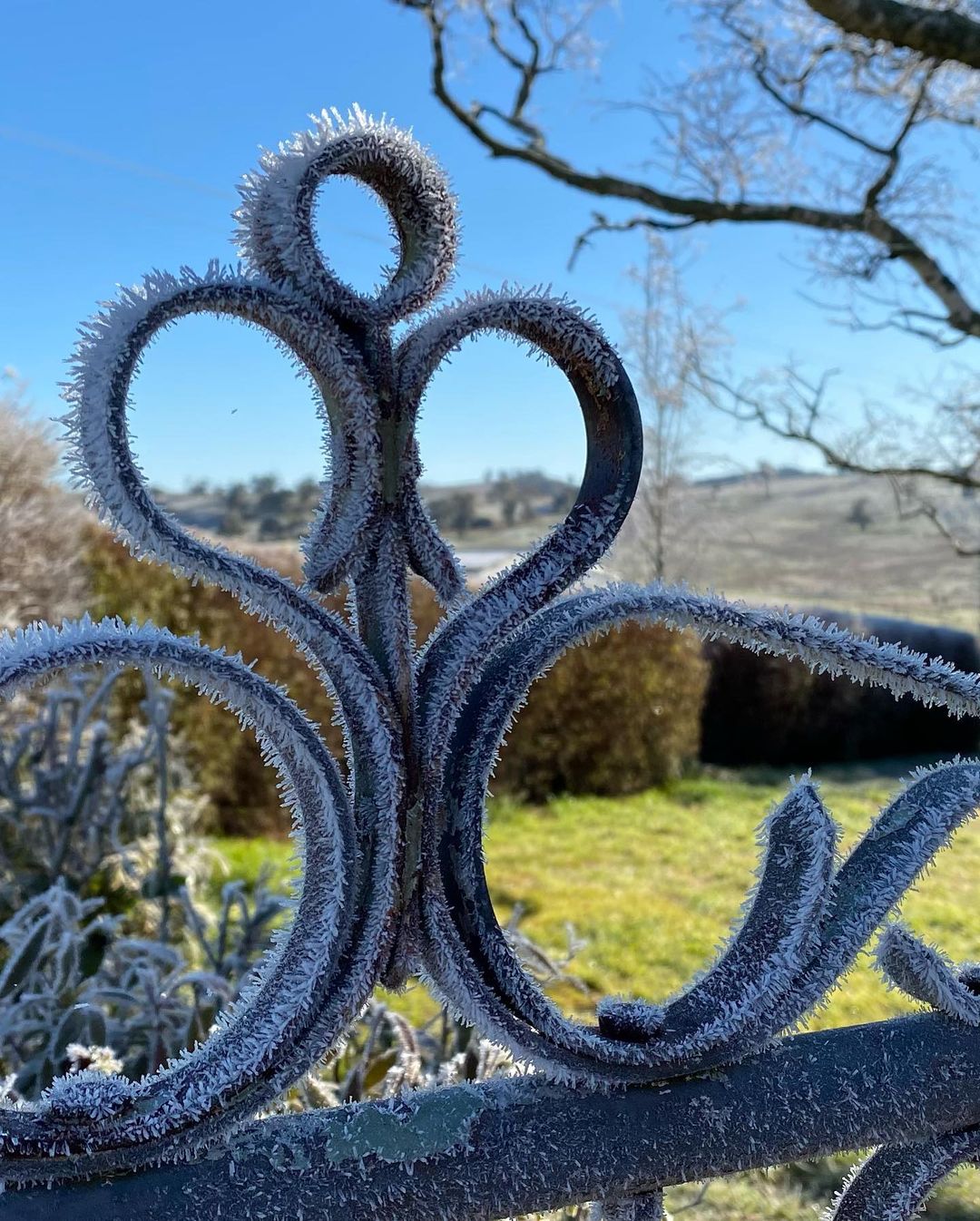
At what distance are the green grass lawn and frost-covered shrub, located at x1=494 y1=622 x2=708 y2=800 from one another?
13.3 inches

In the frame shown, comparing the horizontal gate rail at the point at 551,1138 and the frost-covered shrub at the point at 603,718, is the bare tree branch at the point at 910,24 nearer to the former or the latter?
the horizontal gate rail at the point at 551,1138

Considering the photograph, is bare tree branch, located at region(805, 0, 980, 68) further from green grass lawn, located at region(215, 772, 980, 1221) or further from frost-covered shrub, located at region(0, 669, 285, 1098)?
frost-covered shrub, located at region(0, 669, 285, 1098)

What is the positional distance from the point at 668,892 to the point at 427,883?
4.89 meters

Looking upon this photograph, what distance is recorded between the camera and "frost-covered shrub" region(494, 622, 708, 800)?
7.79m

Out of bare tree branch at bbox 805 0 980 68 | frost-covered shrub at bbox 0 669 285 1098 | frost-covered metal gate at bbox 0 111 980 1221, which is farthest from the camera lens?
bare tree branch at bbox 805 0 980 68

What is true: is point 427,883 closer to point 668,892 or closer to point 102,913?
point 102,913

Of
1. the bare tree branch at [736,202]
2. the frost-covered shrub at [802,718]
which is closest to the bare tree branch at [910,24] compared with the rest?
the bare tree branch at [736,202]

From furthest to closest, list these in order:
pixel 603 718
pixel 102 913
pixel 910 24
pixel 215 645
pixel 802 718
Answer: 1. pixel 802 718
2. pixel 603 718
3. pixel 215 645
4. pixel 910 24
5. pixel 102 913

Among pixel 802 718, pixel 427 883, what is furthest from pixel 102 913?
pixel 802 718

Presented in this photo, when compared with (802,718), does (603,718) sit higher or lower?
higher

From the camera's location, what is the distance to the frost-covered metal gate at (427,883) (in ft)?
1.85

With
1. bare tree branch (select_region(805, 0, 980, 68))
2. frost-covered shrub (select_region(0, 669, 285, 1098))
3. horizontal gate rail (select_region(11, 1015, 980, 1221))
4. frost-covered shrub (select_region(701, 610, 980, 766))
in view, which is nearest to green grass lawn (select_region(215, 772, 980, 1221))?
frost-covered shrub (select_region(0, 669, 285, 1098))

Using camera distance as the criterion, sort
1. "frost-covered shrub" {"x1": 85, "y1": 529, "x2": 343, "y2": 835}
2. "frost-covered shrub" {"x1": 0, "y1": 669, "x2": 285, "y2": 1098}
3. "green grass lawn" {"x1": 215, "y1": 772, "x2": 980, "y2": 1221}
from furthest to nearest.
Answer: "frost-covered shrub" {"x1": 85, "y1": 529, "x2": 343, "y2": 835} < "green grass lawn" {"x1": 215, "y1": 772, "x2": 980, "y2": 1221} < "frost-covered shrub" {"x1": 0, "y1": 669, "x2": 285, "y2": 1098}

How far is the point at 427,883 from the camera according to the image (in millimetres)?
638
